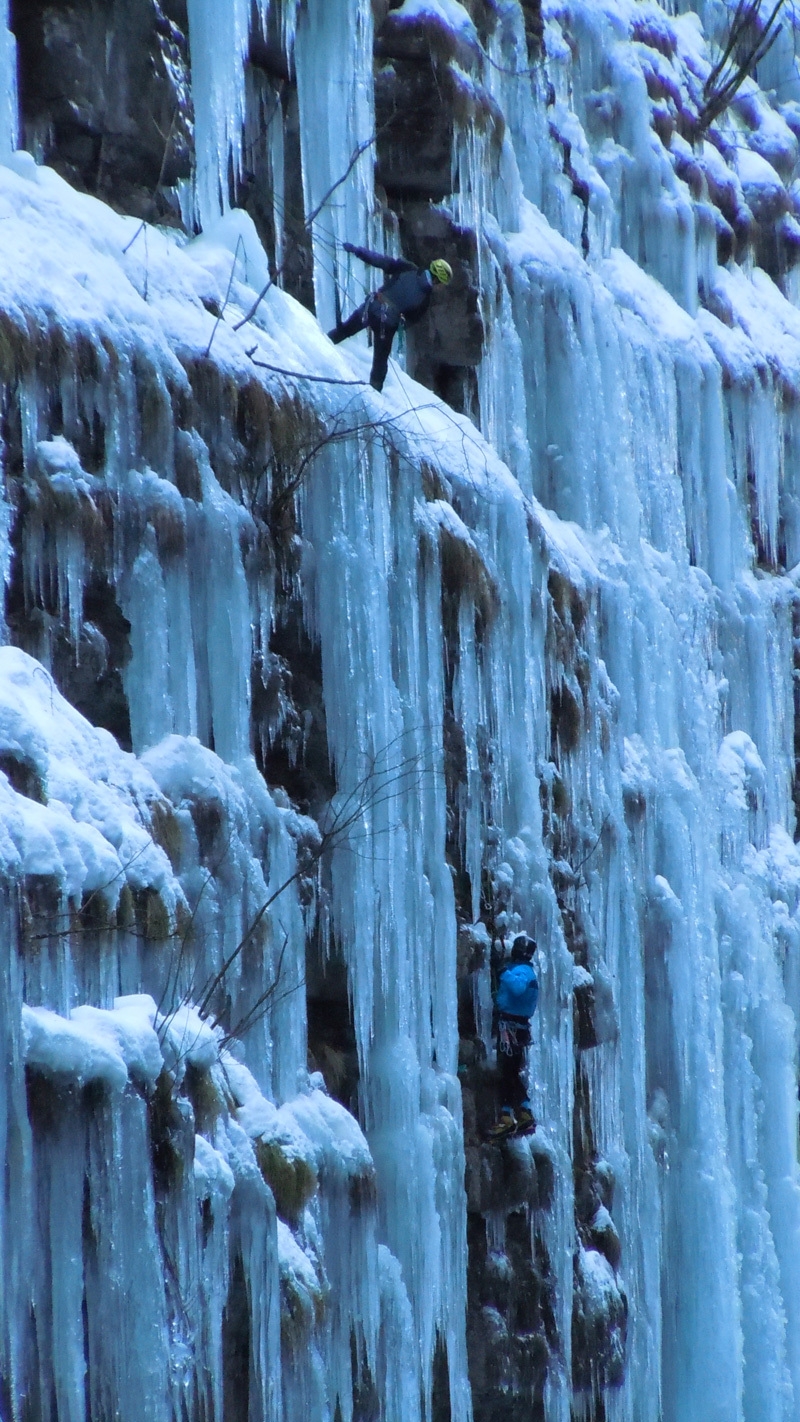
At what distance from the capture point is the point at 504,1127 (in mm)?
8000

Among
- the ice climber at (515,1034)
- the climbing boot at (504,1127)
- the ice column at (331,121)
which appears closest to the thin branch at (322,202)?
the ice column at (331,121)

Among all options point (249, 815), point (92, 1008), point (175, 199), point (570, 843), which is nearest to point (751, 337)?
point (570, 843)

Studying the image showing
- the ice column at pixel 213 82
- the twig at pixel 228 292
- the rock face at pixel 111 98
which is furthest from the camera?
the ice column at pixel 213 82

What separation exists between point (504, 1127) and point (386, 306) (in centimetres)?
363

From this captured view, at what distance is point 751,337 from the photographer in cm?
1316

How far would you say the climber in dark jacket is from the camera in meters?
8.12

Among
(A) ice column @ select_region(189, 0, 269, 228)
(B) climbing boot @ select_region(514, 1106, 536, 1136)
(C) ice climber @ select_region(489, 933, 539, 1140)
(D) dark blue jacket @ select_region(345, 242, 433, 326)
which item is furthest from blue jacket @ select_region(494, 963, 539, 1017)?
(A) ice column @ select_region(189, 0, 269, 228)

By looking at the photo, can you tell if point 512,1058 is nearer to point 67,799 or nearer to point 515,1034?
point 515,1034

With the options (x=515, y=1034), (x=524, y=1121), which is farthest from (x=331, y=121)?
(x=524, y=1121)

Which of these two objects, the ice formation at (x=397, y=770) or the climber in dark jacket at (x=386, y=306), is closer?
the ice formation at (x=397, y=770)

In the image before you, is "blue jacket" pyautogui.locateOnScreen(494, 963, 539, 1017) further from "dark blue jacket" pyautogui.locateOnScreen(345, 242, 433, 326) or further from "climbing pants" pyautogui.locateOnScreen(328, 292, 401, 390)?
"dark blue jacket" pyautogui.locateOnScreen(345, 242, 433, 326)

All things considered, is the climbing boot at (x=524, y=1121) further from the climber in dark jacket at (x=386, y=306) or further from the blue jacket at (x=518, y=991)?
the climber in dark jacket at (x=386, y=306)

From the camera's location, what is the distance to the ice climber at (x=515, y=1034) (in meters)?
8.02

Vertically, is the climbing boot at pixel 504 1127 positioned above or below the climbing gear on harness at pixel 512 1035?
below
